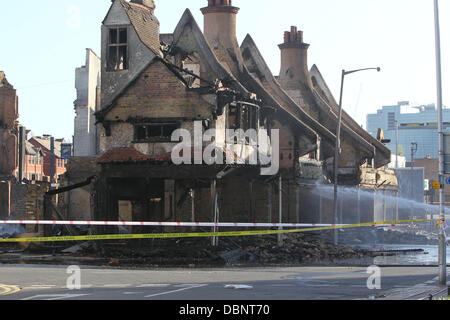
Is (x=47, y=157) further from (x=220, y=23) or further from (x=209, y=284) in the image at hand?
(x=209, y=284)

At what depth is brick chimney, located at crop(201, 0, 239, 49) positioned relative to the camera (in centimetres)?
4222

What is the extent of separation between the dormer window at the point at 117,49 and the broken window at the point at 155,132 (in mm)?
3134

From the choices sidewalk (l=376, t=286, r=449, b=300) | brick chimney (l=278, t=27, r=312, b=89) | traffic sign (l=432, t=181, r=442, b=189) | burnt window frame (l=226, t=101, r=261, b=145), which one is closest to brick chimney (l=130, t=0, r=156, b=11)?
brick chimney (l=278, t=27, r=312, b=89)

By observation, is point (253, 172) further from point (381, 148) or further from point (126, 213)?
point (381, 148)

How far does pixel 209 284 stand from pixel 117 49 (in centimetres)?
1819

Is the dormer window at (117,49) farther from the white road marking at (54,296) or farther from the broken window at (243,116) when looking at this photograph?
the white road marking at (54,296)

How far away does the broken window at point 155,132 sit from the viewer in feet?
100

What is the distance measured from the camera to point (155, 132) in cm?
3116

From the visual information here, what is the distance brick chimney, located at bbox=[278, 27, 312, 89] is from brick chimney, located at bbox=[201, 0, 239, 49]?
7798 millimetres

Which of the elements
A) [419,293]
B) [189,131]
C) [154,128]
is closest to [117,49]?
[154,128]

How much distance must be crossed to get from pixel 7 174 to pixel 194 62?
2419 cm

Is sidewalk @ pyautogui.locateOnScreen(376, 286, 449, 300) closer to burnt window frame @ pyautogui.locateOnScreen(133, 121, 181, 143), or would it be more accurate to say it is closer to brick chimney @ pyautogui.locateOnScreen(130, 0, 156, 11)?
burnt window frame @ pyautogui.locateOnScreen(133, 121, 181, 143)

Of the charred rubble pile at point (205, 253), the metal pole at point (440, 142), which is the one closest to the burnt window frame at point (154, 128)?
the charred rubble pile at point (205, 253)
